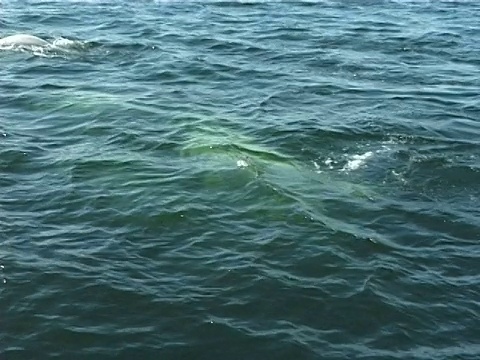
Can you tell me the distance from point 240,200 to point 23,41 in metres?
17.0

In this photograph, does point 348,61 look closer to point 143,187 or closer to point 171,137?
point 171,137

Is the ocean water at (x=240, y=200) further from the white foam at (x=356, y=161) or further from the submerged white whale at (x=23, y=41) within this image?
the submerged white whale at (x=23, y=41)

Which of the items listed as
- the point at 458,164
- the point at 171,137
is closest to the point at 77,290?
the point at 171,137

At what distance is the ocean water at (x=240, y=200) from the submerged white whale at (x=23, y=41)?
444mm

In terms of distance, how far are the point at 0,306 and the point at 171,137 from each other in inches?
329

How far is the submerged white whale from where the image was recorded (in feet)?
94.2

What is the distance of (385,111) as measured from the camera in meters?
21.3

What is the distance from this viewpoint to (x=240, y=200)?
15.8m

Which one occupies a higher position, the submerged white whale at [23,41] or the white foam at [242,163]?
the submerged white whale at [23,41]

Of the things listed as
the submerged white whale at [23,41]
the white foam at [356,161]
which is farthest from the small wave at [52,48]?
the white foam at [356,161]

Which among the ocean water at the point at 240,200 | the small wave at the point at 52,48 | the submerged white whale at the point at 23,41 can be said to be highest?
the submerged white whale at the point at 23,41

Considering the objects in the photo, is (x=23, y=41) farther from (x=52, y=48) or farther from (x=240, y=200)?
(x=240, y=200)

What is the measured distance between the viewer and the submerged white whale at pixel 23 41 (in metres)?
28.7

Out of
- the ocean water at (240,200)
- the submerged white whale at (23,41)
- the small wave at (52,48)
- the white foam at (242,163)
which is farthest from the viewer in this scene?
the submerged white whale at (23,41)
